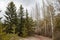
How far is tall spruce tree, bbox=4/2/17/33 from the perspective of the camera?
14067mm

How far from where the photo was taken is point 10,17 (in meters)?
15.0

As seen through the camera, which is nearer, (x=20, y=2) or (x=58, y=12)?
(x=58, y=12)

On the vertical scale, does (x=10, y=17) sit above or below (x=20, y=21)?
above

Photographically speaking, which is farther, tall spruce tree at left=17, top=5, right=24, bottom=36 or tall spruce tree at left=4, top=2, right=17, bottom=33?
tall spruce tree at left=17, top=5, right=24, bottom=36

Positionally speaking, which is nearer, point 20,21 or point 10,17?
point 20,21

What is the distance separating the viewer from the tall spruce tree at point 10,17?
1407cm

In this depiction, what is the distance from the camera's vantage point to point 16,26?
14.5m

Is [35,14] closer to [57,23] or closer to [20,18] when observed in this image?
[20,18]

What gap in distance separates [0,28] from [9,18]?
4.19m

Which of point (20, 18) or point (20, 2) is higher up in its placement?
point (20, 2)

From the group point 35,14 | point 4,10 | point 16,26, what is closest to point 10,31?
point 16,26

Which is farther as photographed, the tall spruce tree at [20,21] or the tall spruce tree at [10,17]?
the tall spruce tree at [20,21]

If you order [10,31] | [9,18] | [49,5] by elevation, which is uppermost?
[49,5]

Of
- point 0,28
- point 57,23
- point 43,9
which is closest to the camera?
point 0,28
